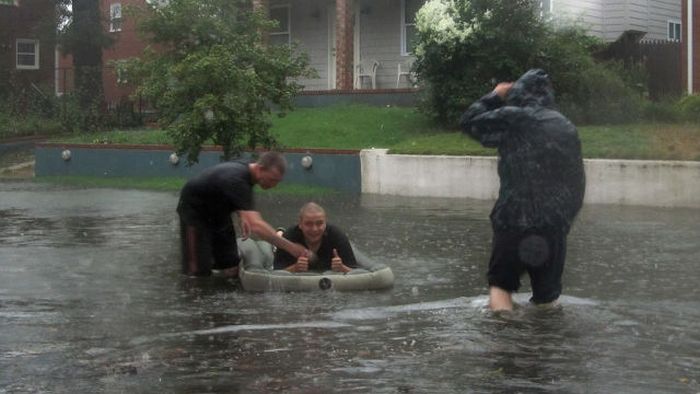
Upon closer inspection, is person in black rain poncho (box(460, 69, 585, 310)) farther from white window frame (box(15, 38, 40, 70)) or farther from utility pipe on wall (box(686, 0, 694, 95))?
white window frame (box(15, 38, 40, 70))

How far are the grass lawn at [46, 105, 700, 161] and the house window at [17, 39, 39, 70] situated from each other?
36.4 feet

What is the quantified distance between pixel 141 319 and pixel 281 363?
215 centimetres

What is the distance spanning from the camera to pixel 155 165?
2514 cm

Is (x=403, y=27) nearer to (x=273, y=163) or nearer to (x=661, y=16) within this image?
(x=661, y=16)

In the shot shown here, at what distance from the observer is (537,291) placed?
8.84 metres

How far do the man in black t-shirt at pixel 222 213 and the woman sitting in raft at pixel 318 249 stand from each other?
14 cm

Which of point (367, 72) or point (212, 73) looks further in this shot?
point (367, 72)

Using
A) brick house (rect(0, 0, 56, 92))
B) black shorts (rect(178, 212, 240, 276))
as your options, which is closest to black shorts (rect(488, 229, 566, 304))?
black shorts (rect(178, 212, 240, 276))

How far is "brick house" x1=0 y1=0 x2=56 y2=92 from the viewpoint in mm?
39250

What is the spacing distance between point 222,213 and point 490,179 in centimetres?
950

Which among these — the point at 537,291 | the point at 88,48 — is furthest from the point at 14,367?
the point at 88,48

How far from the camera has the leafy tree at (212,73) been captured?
17.2 m

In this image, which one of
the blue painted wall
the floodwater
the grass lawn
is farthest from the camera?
the blue painted wall

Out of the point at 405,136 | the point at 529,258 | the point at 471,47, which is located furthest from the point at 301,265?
the point at 471,47
